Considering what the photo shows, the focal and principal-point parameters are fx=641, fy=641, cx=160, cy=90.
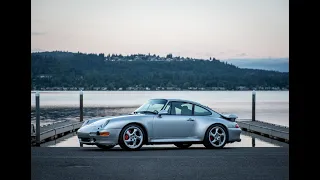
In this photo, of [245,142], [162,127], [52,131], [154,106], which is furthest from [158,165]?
[245,142]

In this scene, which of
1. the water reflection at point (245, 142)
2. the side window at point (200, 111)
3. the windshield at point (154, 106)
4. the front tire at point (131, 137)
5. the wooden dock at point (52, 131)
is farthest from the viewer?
the water reflection at point (245, 142)

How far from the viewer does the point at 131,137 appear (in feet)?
52.7

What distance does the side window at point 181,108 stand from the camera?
16931 mm

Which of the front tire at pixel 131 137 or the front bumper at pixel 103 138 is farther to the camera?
the front tire at pixel 131 137

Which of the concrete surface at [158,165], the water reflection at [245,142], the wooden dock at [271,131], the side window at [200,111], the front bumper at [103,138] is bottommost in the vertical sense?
the water reflection at [245,142]

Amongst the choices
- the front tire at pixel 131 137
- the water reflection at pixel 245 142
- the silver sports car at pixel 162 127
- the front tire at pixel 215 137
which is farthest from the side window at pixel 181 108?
the water reflection at pixel 245 142

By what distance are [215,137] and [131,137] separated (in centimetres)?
243

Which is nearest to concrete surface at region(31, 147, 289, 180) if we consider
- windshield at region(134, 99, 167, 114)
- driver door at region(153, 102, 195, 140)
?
driver door at region(153, 102, 195, 140)

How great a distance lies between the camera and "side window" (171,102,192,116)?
55.5 feet

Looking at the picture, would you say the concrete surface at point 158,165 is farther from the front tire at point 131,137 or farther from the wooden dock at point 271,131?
the wooden dock at point 271,131
